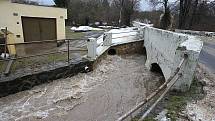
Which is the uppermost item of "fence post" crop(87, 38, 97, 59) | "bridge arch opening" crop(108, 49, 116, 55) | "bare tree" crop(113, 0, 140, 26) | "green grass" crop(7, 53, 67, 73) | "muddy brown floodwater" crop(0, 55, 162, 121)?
"bare tree" crop(113, 0, 140, 26)

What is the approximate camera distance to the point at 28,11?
550 inches

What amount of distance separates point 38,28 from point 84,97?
8.58 meters

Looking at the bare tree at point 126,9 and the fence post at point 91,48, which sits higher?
the bare tree at point 126,9

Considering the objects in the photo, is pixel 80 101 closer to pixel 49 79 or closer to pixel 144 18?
pixel 49 79

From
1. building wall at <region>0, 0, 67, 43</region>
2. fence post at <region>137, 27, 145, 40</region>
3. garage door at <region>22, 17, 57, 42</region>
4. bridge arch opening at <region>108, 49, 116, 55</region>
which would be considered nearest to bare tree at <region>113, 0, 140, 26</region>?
fence post at <region>137, 27, 145, 40</region>

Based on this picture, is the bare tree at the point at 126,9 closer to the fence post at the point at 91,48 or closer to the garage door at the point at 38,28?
the garage door at the point at 38,28

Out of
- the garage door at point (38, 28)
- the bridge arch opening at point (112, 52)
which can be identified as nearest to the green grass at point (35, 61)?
the bridge arch opening at point (112, 52)

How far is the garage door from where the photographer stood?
14289 mm

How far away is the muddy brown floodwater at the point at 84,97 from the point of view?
675cm

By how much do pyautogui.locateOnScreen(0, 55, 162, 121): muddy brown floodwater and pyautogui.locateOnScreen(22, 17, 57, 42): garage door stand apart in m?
6.07

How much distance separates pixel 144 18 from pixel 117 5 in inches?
250

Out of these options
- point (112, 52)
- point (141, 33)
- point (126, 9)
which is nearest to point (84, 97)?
point (112, 52)

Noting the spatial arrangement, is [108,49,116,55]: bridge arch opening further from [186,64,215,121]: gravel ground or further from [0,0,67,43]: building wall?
[186,64,215,121]: gravel ground

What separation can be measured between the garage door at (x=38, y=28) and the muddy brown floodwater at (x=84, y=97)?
239 inches
